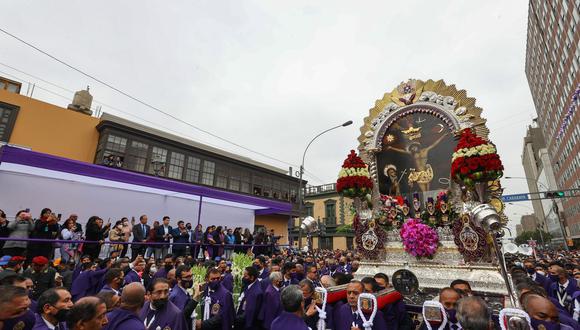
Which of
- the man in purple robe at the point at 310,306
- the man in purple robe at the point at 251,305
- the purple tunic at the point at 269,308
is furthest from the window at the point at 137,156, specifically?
the man in purple robe at the point at 310,306

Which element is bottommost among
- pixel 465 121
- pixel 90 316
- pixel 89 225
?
pixel 90 316

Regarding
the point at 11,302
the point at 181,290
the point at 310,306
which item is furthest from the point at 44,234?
the point at 310,306

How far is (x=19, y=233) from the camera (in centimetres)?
836

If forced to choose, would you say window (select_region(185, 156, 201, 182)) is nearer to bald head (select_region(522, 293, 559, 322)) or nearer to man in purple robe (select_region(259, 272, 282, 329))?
man in purple robe (select_region(259, 272, 282, 329))

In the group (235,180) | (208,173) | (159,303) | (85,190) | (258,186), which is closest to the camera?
(159,303)

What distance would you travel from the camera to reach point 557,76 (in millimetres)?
43500

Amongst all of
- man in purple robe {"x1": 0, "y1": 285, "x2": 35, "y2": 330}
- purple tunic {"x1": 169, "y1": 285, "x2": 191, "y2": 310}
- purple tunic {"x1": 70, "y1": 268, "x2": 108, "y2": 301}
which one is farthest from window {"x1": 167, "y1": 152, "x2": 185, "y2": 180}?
man in purple robe {"x1": 0, "y1": 285, "x2": 35, "y2": 330}

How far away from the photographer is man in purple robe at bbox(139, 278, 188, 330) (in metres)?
3.93

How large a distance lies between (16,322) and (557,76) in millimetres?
62334

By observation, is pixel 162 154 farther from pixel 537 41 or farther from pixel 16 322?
pixel 537 41

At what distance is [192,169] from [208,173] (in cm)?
154

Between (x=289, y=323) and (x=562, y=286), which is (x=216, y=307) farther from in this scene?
(x=562, y=286)

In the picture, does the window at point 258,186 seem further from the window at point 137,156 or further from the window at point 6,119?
the window at point 6,119

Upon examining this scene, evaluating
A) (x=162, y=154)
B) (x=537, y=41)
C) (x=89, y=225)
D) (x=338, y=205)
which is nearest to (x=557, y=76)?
(x=537, y=41)
